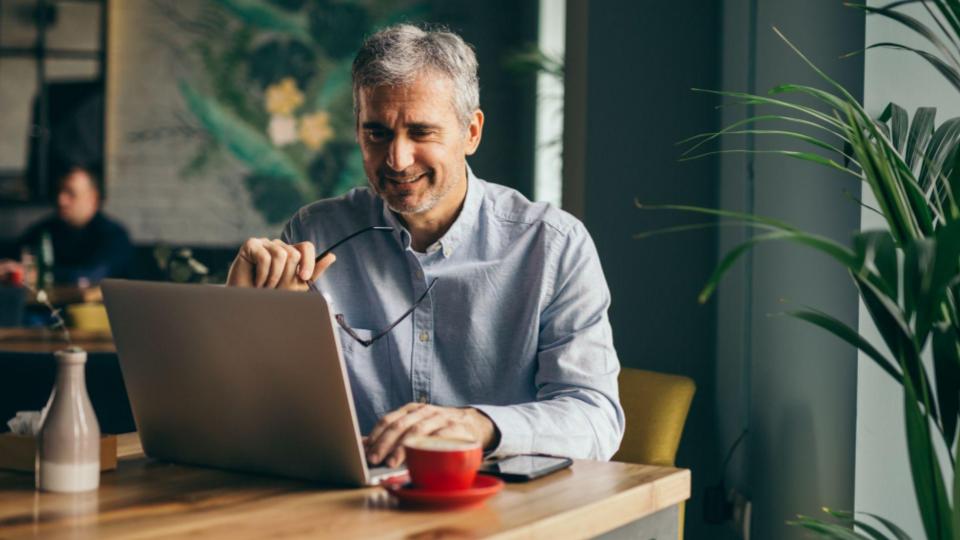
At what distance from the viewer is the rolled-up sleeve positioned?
5.25 ft

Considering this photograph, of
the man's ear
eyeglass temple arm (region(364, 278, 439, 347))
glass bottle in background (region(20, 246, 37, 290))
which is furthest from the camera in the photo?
glass bottle in background (region(20, 246, 37, 290))

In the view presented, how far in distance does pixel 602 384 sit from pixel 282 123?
16.9ft

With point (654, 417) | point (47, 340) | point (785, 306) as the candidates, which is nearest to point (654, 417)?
point (654, 417)

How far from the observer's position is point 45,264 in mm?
5379

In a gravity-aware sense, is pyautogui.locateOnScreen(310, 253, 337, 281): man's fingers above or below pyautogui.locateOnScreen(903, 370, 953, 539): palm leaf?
above

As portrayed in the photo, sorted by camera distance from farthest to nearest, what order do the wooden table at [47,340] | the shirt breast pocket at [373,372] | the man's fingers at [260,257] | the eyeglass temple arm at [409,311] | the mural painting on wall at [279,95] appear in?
the mural painting on wall at [279,95], the wooden table at [47,340], the shirt breast pocket at [373,372], the eyeglass temple arm at [409,311], the man's fingers at [260,257]

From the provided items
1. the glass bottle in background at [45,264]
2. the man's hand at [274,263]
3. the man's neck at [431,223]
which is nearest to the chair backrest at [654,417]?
the man's neck at [431,223]

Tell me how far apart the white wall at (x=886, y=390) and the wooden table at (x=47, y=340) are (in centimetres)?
229

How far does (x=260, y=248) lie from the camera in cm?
168

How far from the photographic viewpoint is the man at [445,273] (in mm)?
1925

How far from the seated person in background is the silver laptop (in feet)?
15.9

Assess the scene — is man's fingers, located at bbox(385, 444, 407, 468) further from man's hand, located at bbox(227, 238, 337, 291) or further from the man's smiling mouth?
the man's smiling mouth

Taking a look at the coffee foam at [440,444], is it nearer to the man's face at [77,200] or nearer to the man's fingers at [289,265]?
the man's fingers at [289,265]

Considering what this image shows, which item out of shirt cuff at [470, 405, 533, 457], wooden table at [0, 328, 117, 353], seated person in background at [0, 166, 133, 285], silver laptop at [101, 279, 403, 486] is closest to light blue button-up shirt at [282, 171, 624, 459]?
shirt cuff at [470, 405, 533, 457]
